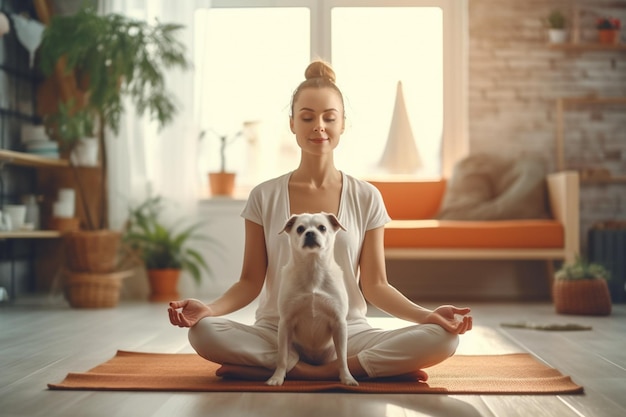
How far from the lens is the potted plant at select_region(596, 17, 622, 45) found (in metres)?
5.23

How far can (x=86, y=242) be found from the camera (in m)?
4.50

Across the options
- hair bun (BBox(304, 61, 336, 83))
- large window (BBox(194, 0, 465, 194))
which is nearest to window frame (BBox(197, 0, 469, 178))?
large window (BBox(194, 0, 465, 194))

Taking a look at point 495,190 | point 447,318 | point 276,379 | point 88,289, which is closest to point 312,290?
point 276,379

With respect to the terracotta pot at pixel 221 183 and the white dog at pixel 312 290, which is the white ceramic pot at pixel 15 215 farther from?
the white dog at pixel 312 290

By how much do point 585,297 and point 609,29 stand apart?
2.12m

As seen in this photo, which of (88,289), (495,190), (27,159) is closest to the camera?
(88,289)

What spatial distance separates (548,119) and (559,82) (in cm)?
27

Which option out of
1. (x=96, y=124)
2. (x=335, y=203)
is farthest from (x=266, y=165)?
(x=335, y=203)

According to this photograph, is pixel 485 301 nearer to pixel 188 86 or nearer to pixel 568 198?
pixel 568 198

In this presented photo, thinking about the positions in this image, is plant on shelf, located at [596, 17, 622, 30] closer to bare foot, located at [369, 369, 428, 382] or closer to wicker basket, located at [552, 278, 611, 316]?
wicker basket, located at [552, 278, 611, 316]

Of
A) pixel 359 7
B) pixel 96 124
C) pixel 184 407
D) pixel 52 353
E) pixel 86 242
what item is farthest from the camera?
pixel 359 7

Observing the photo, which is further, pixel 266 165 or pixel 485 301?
pixel 266 165

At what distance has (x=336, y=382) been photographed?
205 cm

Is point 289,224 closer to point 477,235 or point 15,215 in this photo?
point 477,235
